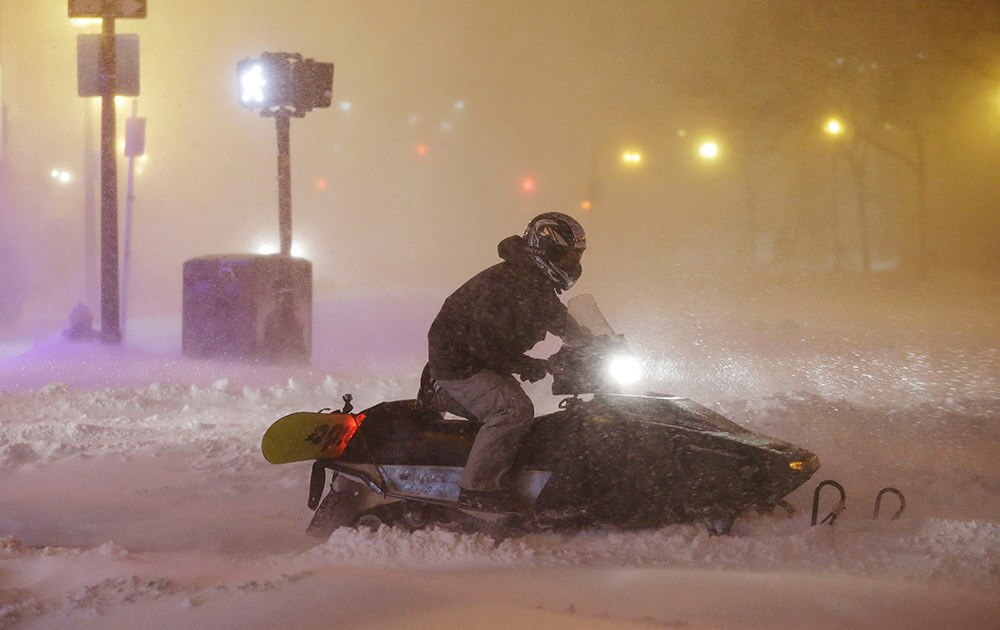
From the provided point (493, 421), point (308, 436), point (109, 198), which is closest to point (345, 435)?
point (308, 436)

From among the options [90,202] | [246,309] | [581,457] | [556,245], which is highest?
[90,202]

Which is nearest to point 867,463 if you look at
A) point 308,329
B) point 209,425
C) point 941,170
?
point 209,425

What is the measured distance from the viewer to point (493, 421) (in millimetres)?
4965

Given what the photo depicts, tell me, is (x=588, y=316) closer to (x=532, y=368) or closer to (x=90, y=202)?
(x=532, y=368)

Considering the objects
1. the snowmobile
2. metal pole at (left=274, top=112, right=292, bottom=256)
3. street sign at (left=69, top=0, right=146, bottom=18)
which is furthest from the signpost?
the snowmobile

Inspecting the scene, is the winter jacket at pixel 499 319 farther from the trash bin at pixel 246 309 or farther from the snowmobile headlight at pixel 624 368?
the trash bin at pixel 246 309

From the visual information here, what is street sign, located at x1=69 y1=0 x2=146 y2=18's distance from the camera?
1416cm

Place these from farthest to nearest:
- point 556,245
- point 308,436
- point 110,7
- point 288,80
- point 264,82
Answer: point 110,7 → point 264,82 → point 288,80 → point 308,436 → point 556,245

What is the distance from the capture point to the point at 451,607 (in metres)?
3.79

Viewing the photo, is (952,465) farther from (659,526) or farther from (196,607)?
(196,607)

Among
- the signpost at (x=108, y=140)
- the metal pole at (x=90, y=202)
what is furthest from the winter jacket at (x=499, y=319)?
the metal pole at (x=90, y=202)

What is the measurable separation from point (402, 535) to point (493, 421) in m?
0.72

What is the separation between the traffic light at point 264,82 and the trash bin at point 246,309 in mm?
2125

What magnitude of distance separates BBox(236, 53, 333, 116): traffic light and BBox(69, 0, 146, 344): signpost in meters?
2.09
